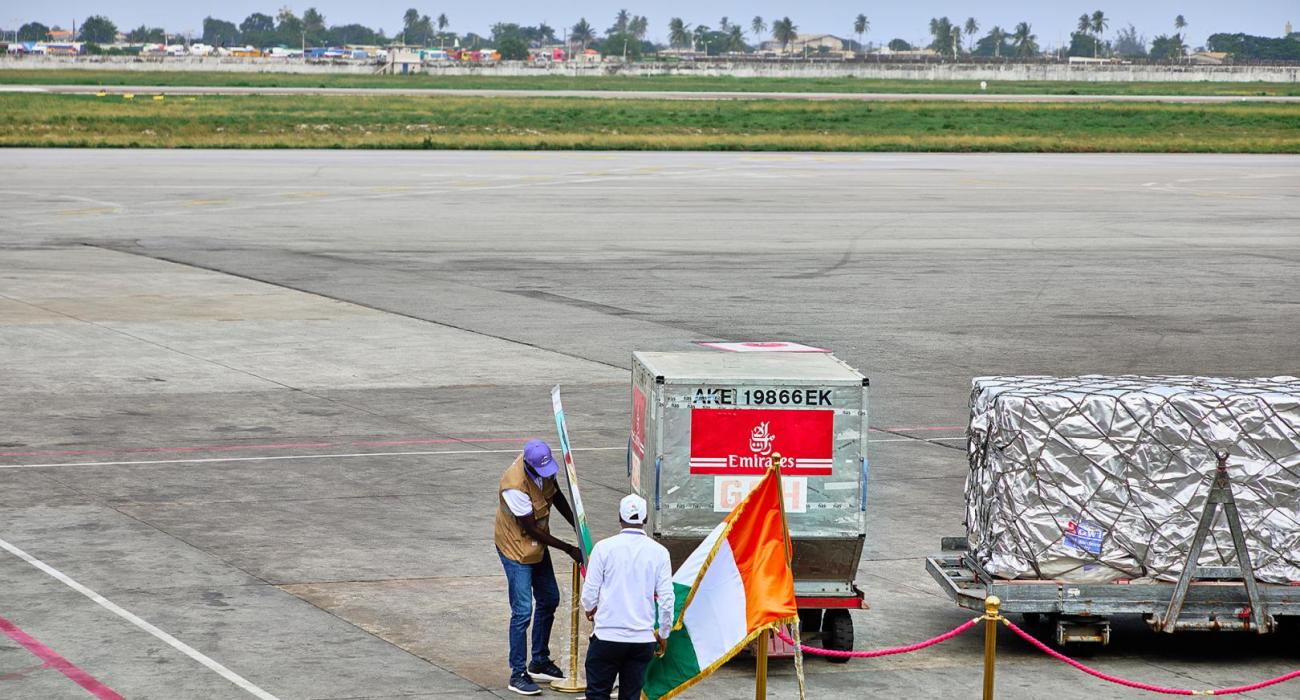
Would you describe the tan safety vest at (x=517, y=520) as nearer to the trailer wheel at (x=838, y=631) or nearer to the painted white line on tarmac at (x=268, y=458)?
the trailer wheel at (x=838, y=631)

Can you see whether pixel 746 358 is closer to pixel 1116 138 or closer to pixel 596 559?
pixel 596 559

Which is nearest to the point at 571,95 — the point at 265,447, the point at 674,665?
the point at 265,447

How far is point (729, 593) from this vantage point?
11492 mm

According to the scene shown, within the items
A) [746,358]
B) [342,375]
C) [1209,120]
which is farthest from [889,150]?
[746,358]

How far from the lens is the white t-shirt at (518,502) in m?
12.4

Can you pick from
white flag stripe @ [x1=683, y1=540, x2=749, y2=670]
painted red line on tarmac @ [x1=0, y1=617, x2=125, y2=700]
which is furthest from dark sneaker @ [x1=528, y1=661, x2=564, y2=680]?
painted red line on tarmac @ [x1=0, y1=617, x2=125, y2=700]

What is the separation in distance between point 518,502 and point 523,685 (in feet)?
4.51

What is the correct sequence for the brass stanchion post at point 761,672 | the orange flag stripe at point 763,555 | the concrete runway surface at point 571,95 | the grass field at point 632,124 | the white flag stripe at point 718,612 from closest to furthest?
the brass stanchion post at point 761,672, the white flag stripe at point 718,612, the orange flag stripe at point 763,555, the grass field at point 632,124, the concrete runway surface at point 571,95

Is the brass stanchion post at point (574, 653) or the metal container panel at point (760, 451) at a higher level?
the metal container panel at point (760, 451)

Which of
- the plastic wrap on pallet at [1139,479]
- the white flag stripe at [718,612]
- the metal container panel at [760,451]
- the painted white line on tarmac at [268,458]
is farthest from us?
the painted white line on tarmac at [268,458]

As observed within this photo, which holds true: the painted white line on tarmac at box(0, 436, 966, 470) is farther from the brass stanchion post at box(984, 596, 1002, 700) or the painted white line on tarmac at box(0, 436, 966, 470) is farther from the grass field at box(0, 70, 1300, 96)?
the grass field at box(0, 70, 1300, 96)

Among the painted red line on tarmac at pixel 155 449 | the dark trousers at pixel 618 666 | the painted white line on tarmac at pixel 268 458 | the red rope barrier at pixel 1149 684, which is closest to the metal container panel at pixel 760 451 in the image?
the red rope barrier at pixel 1149 684

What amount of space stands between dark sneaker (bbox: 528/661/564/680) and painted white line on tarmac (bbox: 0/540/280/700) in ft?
6.56

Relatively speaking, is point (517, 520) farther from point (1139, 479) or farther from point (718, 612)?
point (1139, 479)
